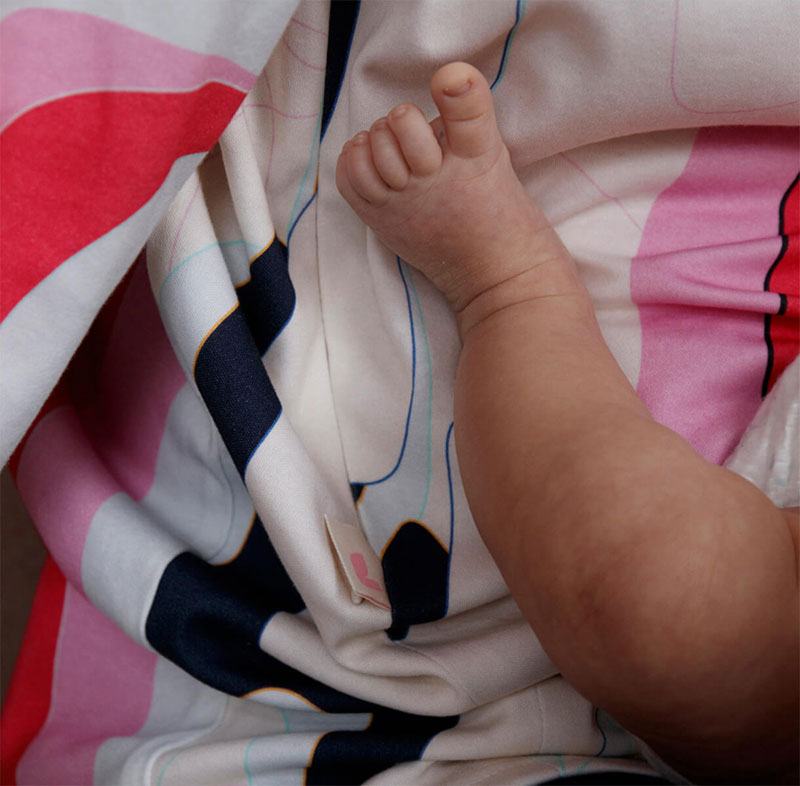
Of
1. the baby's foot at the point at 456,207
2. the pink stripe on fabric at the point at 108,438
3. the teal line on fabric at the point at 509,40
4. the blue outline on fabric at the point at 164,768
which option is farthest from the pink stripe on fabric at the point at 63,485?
the teal line on fabric at the point at 509,40

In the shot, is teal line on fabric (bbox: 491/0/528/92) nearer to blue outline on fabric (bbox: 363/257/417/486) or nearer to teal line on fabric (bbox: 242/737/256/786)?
blue outline on fabric (bbox: 363/257/417/486)

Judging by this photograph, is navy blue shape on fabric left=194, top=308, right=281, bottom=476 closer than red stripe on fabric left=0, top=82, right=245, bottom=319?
No

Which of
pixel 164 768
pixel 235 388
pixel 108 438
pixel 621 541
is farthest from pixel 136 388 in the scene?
pixel 621 541

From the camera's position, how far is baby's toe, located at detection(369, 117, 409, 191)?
445mm

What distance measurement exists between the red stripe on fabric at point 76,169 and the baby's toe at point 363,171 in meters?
0.10

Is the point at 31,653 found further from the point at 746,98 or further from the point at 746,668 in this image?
the point at 746,98

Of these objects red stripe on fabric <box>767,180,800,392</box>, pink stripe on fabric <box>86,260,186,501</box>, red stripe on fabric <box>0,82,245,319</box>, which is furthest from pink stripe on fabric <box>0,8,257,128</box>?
red stripe on fabric <box>767,180,800,392</box>

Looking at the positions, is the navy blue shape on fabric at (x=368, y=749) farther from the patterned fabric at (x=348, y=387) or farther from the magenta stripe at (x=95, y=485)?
the magenta stripe at (x=95, y=485)

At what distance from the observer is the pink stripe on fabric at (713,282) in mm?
481

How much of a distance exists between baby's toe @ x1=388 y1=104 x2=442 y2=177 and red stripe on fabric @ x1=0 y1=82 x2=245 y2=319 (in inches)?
4.2

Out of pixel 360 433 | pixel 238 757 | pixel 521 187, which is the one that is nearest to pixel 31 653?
pixel 238 757

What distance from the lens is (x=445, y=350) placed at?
0.51 m

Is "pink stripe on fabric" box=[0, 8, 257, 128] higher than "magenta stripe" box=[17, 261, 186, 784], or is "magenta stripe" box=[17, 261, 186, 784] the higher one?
"pink stripe on fabric" box=[0, 8, 257, 128]

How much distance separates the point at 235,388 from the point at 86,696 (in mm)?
271
